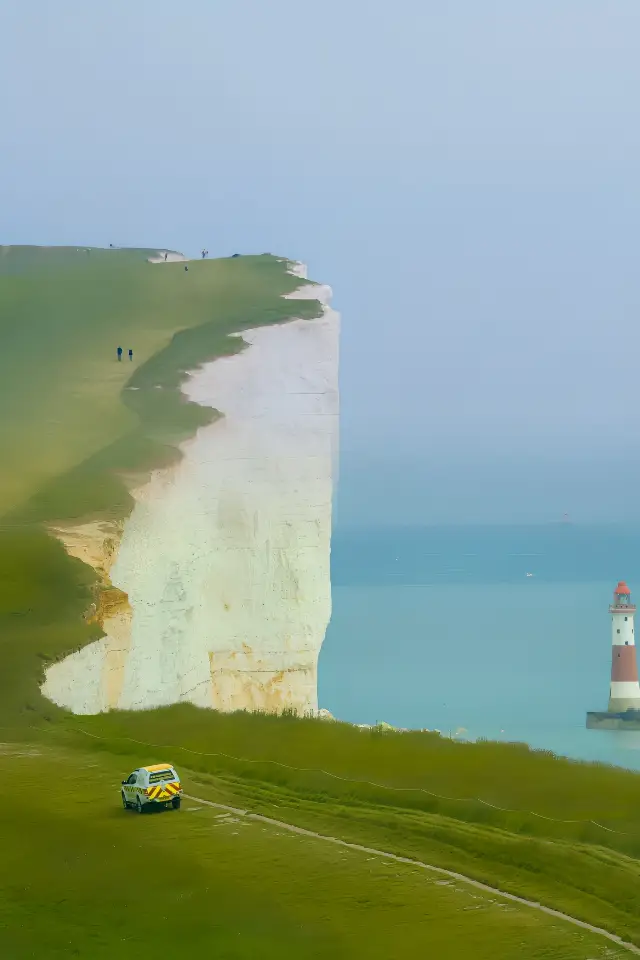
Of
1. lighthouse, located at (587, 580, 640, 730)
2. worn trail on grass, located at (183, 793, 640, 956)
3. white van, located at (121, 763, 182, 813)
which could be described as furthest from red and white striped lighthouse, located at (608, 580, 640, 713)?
white van, located at (121, 763, 182, 813)

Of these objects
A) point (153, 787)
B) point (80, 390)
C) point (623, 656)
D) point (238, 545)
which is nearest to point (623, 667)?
point (623, 656)

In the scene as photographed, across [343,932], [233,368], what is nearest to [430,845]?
[343,932]

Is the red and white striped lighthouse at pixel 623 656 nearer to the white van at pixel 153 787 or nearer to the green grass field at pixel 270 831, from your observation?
the green grass field at pixel 270 831

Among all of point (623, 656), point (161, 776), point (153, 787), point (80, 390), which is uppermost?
point (80, 390)

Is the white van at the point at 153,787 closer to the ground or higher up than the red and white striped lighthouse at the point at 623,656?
closer to the ground

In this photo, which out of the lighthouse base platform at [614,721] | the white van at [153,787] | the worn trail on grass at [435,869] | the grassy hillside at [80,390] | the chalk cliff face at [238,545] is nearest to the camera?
the worn trail on grass at [435,869]

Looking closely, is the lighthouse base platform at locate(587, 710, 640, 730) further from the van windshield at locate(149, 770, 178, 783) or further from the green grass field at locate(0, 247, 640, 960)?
the van windshield at locate(149, 770, 178, 783)

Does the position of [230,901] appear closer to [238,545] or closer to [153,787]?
[153,787]

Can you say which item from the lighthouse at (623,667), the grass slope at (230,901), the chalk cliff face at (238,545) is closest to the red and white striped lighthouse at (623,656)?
the lighthouse at (623,667)
